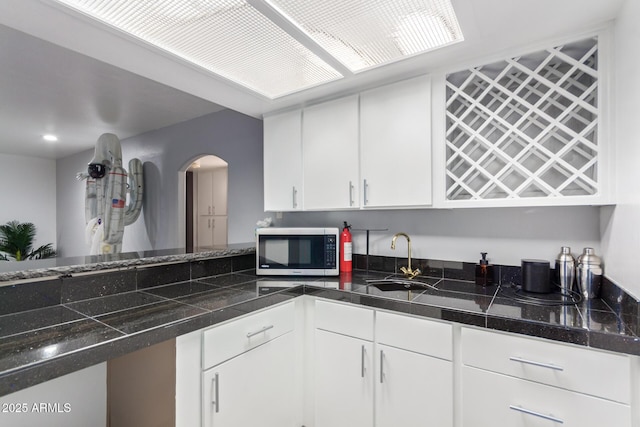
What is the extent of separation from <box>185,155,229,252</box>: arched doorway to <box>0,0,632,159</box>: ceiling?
1555 mm

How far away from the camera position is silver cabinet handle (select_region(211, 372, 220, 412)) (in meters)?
1.17

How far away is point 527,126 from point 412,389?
1382mm

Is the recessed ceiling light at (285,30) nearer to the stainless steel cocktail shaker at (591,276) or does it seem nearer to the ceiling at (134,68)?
the ceiling at (134,68)

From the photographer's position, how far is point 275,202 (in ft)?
7.35

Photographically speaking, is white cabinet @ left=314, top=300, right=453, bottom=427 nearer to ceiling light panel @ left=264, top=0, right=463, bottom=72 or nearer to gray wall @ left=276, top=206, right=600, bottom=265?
gray wall @ left=276, top=206, right=600, bottom=265

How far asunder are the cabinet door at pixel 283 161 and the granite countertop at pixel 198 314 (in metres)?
0.65

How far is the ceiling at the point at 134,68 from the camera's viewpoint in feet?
3.91

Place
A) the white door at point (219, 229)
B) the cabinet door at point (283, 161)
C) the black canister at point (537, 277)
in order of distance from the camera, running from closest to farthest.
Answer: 1. the black canister at point (537, 277)
2. the cabinet door at point (283, 161)
3. the white door at point (219, 229)

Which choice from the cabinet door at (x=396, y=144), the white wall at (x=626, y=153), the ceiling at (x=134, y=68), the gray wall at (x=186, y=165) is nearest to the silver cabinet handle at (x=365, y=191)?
the cabinet door at (x=396, y=144)

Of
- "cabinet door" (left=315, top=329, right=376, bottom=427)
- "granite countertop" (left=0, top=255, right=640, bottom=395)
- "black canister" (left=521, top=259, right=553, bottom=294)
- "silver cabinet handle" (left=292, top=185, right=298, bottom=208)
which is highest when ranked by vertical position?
"silver cabinet handle" (left=292, top=185, right=298, bottom=208)

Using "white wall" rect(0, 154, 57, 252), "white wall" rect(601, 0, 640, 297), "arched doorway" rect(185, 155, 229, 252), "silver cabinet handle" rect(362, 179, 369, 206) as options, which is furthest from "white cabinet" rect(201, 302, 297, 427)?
"white wall" rect(0, 154, 57, 252)

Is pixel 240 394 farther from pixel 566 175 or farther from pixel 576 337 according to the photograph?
pixel 566 175

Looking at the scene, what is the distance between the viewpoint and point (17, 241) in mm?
5516

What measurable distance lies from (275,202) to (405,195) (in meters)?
0.98
